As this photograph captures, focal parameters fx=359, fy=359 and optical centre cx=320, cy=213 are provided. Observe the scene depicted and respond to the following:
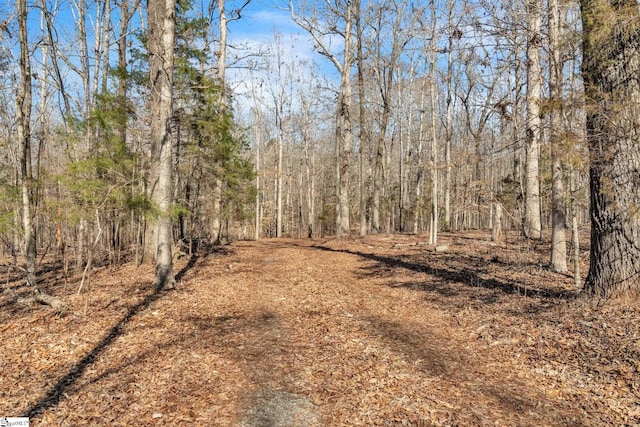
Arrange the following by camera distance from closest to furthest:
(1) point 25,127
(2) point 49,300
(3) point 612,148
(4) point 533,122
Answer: (3) point 612,148 → (2) point 49,300 → (1) point 25,127 → (4) point 533,122

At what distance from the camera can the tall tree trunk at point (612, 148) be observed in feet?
15.4

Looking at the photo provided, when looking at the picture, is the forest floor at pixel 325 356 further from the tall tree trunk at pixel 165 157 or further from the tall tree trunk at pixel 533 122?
the tall tree trunk at pixel 533 122

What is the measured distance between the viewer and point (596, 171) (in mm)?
5320

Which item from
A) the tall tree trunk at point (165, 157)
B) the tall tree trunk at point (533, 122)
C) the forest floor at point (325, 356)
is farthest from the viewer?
the tall tree trunk at point (165, 157)

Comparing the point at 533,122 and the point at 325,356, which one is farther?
the point at 533,122

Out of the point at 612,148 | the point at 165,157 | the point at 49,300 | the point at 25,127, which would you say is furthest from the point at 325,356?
the point at 25,127

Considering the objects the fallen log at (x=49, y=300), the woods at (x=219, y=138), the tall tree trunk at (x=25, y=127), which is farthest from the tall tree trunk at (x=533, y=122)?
the tall tree trunk at (x=25, y=127)

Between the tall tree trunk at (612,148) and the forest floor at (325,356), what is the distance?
2.11 ft

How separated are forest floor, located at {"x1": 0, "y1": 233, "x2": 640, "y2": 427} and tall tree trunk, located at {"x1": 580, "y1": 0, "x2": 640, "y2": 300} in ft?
2.11

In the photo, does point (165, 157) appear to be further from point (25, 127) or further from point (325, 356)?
point (325, 356)

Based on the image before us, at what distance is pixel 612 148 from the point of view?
4898mm

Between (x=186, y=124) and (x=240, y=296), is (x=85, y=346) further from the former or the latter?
(x=186, y=124)

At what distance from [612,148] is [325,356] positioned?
481 centimetres

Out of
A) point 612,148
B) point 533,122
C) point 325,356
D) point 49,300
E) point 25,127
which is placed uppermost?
point 533,122
